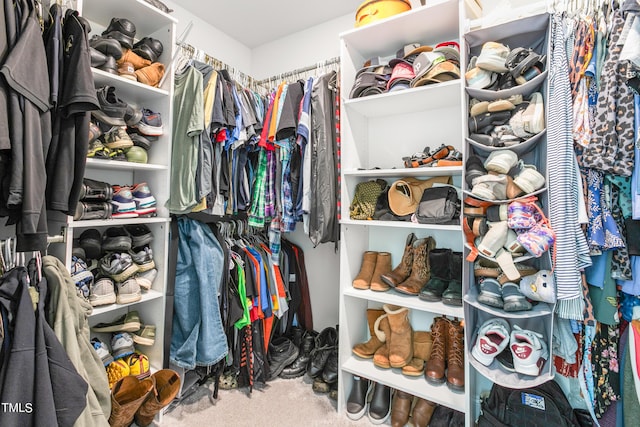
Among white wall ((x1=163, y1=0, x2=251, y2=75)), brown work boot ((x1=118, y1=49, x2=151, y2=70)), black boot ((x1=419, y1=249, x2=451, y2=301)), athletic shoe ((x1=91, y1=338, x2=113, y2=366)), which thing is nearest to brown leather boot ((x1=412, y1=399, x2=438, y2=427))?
black boot ((x1=419, y1=249, x2=451, y2=301))

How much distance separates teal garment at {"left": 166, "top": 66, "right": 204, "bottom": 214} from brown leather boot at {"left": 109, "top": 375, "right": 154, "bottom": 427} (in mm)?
840

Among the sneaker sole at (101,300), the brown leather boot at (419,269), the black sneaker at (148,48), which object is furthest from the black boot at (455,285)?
the black sneaker at (148,48)

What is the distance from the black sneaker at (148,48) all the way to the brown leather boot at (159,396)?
1.64m

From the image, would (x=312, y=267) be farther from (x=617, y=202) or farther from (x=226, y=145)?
(x=617, y=202)

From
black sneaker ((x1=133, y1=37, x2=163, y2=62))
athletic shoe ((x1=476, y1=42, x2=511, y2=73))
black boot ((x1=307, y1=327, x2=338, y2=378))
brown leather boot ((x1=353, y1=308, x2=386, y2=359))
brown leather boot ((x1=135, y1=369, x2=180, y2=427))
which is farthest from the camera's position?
black boot ((x1=307, y1=327, x2=338, y2=378))

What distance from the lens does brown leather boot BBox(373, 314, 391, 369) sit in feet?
5.42

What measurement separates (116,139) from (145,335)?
102 centimetres

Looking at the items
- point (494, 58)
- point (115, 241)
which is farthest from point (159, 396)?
point (494, 58)

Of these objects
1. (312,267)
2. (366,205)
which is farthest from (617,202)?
(312,267)

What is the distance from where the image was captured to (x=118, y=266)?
151cm

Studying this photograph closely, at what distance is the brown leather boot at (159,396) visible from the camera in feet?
4.64

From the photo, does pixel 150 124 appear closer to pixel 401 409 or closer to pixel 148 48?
pixel 148 48

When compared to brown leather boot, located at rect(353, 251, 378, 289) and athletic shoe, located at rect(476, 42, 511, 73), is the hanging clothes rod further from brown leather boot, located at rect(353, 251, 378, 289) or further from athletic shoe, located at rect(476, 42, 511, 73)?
brown leather boot, located at rect(353, 251, 378, 289)

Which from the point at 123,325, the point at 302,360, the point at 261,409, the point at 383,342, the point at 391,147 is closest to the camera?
the point at 123,325
